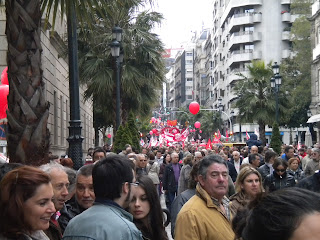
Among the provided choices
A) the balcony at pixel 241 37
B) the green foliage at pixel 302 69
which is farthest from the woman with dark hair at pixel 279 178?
the balcony at pixel 241 37

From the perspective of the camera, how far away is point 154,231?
217 inches

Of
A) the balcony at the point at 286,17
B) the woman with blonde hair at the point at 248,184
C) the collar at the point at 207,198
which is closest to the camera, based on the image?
the collar at the point at 207,198

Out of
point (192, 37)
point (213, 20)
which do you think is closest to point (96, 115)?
point (213, 20)

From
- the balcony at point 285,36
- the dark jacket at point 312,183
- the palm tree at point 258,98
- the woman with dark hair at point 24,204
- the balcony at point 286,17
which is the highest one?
the balcony at point 286,17

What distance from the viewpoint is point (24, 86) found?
24.8 feet

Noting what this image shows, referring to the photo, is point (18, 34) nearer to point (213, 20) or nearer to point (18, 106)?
point (18, 106)

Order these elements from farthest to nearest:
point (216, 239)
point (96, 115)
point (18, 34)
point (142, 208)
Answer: point (96, 115) → point (18, 34) → point (142, 208) → point (216, 239)

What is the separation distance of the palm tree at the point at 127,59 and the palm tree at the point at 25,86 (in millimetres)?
17831

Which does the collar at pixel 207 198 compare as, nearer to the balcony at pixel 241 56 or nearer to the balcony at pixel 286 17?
the balcony at pixel 286 17

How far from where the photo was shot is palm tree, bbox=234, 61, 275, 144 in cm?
4081

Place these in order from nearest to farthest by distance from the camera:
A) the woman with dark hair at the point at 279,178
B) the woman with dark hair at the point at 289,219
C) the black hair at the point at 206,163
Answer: the woman with dark hair at the point at 289,219
the black hair at the point at 206,163
the woman with dark hair at the point at 279,178

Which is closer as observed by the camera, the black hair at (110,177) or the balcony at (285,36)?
the black hair at (110,177)

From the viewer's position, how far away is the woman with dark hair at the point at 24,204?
11.3 ft

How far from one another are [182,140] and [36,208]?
41039 millimetres
